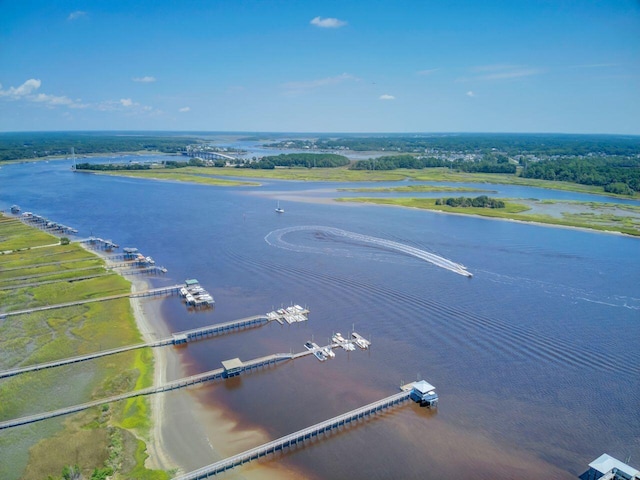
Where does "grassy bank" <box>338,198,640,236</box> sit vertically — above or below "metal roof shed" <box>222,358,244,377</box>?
above

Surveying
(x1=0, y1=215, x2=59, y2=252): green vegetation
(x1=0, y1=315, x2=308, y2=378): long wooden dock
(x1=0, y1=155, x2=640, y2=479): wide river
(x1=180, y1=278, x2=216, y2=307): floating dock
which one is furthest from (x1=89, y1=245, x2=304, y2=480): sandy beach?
(x1=0, y1=215, x2=59, y2=252): green vegetation

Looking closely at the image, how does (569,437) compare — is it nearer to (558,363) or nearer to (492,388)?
(492,388)

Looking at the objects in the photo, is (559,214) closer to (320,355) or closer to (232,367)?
(320,355)

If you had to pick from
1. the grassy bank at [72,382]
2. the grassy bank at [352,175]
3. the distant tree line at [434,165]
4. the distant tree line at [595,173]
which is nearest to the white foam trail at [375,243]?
the grassy bank at [72,382]

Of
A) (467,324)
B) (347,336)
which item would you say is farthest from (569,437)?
(347,336)

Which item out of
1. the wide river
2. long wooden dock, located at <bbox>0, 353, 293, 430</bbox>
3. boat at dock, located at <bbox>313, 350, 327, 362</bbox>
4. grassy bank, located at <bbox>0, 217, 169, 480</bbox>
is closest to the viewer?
grassy bank, located at <bbox>0, 217, 169, 480</bbox>

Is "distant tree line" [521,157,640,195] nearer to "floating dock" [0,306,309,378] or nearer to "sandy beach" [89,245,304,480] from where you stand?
"floating dock" [0,306,309,378]

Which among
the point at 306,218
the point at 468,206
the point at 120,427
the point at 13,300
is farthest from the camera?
the point at 468,206

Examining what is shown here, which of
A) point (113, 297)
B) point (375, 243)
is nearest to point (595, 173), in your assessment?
point (375, 243)
